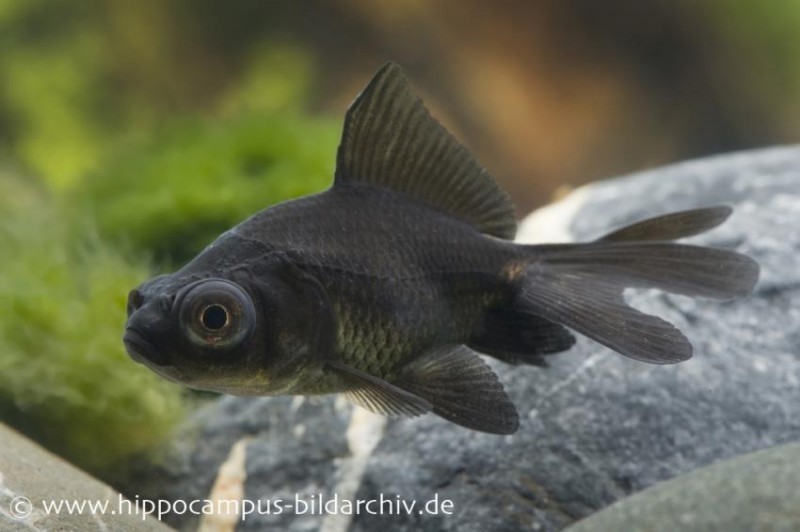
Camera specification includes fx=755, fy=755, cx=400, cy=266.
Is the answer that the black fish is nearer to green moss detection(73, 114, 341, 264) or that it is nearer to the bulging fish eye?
the bulging fish eye

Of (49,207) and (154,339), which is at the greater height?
(49,207)

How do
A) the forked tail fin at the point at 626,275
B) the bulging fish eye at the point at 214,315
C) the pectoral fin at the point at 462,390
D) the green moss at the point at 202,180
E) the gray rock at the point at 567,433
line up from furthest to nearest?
the green moss at the point at 202,180 < the gray rock at the point at 567,433 < the forked tail fin at the point at 626,275 < the pectoral fin at the point at 462,390 < the bulging fish eye at the point at 214,315

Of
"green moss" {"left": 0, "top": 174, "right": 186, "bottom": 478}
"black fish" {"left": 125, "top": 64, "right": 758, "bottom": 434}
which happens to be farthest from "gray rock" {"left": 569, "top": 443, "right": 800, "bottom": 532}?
"green moss" {"left": 0, "top": 174, "right": 186, "bottom": 478}

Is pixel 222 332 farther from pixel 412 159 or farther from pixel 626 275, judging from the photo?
pixel 626 275

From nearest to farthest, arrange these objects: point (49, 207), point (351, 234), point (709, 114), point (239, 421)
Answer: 1. point (351, 234)
2. point (239, 421)
3. point (49, 207)
4. point (709, 114)

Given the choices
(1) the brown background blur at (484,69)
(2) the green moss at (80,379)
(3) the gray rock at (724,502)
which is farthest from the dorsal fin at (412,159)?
(1) the brown background blur at (484,69)

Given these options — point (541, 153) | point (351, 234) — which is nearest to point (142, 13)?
point (541, 153)

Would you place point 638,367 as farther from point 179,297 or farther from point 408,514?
point 179,297

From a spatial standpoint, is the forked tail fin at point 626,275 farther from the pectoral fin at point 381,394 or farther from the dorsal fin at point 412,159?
the pectoral fin at point 381,394
